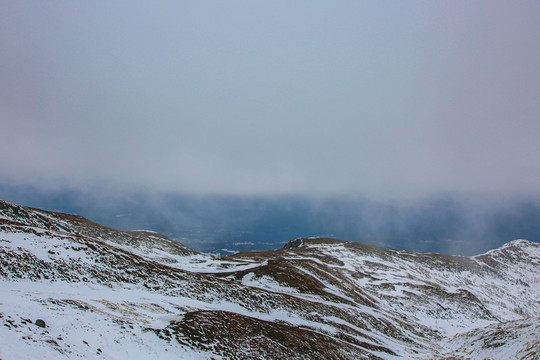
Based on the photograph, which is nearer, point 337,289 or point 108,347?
point 108,347

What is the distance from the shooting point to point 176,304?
29.1 metres

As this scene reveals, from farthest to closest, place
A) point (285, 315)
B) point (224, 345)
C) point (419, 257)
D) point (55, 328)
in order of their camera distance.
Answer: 1. point (419, 257)
2. point (285, 315)
3. point (224, 345)
4. point (55, 328)

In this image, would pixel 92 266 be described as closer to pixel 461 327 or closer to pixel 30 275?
pixel 30 275

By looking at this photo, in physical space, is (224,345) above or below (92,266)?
below

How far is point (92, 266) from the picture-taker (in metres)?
31.6

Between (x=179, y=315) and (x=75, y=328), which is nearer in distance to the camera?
(x=75, y=328)

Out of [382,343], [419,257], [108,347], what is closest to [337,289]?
[382,343]

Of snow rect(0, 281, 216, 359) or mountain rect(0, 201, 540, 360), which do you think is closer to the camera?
snow rect(0, 281, 216, 359)

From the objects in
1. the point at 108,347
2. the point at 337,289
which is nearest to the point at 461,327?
the point at 337,289

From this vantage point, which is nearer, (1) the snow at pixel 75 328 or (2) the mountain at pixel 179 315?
(1) the snow at pixel 75 328

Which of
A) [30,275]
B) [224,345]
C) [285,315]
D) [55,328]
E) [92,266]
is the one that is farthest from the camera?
[285,315]

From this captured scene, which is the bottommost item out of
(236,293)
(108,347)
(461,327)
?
(461,327)

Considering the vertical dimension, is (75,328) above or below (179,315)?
above

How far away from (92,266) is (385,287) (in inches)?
3142
